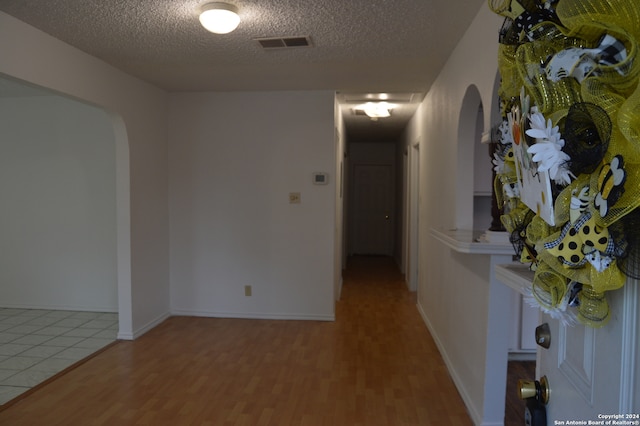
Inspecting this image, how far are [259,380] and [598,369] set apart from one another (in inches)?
101

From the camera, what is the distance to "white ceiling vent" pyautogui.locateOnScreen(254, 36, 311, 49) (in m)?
2.72

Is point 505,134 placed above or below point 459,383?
above

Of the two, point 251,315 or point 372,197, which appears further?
point 372,197

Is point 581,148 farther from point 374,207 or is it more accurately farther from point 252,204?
point 374,207

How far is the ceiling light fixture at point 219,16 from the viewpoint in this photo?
2.20m

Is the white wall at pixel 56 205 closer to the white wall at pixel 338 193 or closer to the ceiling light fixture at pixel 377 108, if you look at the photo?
the white wall at pixel 338 193

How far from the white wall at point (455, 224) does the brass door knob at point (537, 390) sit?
129 centimetres

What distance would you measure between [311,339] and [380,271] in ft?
10.8

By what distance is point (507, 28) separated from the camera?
843 mm

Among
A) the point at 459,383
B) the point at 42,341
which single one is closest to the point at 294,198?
the point at 459,383

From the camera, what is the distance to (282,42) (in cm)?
279

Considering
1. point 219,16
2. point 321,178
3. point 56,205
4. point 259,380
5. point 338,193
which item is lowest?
point 259,380

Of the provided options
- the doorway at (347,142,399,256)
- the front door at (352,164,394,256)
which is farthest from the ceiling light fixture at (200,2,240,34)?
the front door at (352,164,394,256)

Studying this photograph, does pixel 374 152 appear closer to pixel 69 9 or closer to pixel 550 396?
pixel 69 9
